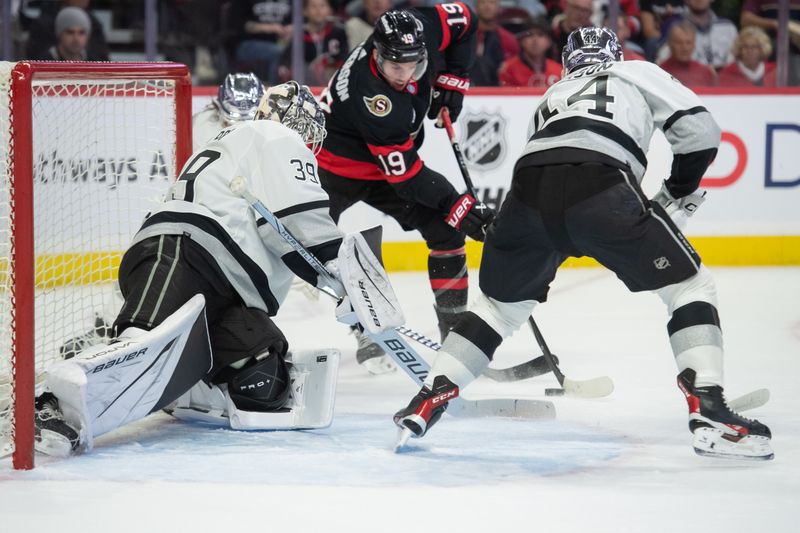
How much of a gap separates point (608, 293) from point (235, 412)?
279cm

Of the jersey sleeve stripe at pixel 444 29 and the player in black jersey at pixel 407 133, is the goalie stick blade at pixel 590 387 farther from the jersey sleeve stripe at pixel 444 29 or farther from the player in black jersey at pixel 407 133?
the jersey sleeve stripe at pixel 444 29

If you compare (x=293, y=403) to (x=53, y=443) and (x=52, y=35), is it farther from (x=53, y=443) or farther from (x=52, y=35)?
(x=52, y=35)

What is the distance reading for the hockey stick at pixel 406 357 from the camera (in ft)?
9.95

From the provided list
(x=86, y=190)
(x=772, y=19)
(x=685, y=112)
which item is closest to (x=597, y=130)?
(x=685, y=112)

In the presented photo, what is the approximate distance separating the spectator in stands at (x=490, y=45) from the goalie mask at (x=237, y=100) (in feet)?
6.49

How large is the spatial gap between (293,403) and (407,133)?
1.10 metres

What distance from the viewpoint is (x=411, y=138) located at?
A: 4082 millimetres

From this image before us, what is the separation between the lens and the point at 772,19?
21.0 feet

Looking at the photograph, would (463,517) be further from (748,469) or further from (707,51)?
(707,51)

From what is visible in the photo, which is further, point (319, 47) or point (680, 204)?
point (319, 47)

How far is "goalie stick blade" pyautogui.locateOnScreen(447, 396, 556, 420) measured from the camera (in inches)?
132

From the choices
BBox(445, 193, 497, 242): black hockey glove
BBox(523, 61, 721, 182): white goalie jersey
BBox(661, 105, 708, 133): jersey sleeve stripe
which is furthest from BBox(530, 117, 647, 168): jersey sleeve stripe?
BBox(445, 193, 497, 242): black hockey glove

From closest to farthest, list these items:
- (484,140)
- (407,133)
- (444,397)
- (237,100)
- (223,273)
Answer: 1. (444,397)
2. (223,273)
3. (407,133)
4. (237,100)
5. (484,140)

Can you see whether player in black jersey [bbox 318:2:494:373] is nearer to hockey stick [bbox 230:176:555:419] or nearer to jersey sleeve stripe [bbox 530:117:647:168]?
hockey stick [bbox 230:176:555:419]
